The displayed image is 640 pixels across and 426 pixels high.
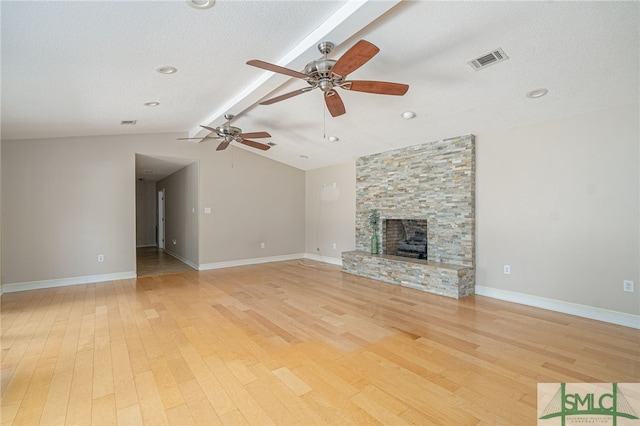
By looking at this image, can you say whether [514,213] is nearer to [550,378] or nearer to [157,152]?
[550,378]

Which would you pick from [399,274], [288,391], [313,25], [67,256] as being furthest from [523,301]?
[67,256]

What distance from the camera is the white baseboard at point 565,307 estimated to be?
340 centimetres

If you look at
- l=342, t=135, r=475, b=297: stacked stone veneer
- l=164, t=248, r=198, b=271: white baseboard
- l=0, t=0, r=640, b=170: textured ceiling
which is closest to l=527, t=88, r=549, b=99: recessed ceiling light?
l=0, t=0, r=640, b=170: textured ceiling

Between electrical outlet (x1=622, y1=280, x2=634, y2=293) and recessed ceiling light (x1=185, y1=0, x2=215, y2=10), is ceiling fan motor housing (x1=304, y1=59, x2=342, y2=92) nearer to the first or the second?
recessed ceiling light (x1=185, y1=0, x2=215, y2=10)

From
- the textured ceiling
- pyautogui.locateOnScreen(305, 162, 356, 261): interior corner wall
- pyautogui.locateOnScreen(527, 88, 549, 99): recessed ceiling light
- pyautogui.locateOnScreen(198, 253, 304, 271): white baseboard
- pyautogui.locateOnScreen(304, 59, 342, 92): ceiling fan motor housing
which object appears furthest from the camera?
pyautogui.locateOnScreen(305, 162, 356, 261): interior corner wall

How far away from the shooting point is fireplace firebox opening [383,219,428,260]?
19.2ft

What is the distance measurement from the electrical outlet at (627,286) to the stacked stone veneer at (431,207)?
1613mm

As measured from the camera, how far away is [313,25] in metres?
2.55

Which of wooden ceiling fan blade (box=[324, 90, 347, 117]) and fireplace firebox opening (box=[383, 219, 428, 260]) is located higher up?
wooden ceiling fan blade (box=[324, 90, 347, 117])

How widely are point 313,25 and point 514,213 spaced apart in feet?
11.7

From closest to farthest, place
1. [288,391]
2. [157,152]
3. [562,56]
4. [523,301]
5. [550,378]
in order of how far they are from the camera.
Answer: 1. [288,391]
2. [550,378]
3. [562,56]
4. [523,301]
5. [157,152]

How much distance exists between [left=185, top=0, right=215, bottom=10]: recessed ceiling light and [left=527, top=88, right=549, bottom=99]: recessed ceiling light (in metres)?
3.27

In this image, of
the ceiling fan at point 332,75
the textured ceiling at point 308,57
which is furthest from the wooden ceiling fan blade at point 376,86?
the textured ceiling at point 308,57

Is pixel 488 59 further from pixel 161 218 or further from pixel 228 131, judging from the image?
pixel 161 218
